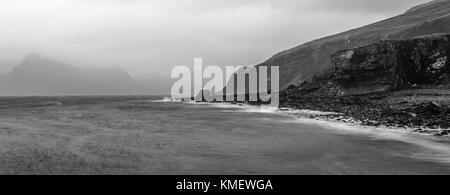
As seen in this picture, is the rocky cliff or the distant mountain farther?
the distant mountain

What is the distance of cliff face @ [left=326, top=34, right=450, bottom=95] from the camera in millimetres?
79625

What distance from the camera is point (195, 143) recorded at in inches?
1222

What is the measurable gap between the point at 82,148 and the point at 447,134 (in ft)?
97.3

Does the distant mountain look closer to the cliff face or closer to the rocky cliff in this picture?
the rocky cliff

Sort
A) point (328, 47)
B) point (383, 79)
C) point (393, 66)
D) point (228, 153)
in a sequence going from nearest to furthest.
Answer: point (228, 153), point (393, 66), point (383, 79), point (328, 47)

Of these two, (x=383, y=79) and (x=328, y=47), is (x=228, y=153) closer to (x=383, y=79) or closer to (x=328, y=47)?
(x=383, y=79)


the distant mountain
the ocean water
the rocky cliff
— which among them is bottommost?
the ocean water

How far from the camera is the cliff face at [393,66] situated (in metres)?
79.6

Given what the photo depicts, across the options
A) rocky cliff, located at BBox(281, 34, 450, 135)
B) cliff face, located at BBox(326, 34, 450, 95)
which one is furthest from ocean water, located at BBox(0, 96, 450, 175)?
cliff face, located at BBox(326, 34, 450, 95)

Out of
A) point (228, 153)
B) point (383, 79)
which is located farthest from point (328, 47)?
point (228, 153)

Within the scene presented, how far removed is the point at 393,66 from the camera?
85.9m

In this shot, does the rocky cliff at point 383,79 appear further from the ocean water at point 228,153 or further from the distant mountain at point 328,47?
the distant mountain at point 328,47
